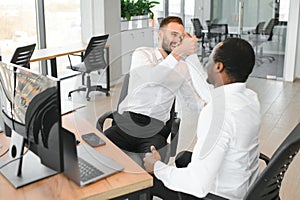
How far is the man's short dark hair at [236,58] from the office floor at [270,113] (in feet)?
2.96

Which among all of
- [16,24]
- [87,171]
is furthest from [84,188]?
[16,24]

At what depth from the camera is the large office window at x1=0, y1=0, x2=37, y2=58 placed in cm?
562

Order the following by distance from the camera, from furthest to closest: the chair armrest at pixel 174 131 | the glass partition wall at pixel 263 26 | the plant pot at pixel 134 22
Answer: the plant pot at pixel 134 22 < the glass partition wall at pixel 263 26 < the chair armrest at pixel 174 131

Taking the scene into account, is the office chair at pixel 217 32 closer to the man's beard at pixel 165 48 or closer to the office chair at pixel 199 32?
the office chair at pixel 199 32

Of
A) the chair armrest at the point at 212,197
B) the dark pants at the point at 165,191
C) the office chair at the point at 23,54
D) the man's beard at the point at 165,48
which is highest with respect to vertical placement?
the man's beard at the point at 165,48

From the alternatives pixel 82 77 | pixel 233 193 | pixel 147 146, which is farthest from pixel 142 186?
pixel 82 77

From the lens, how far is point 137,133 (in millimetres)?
2584

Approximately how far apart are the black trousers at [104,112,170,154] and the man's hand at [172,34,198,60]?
1.64ft

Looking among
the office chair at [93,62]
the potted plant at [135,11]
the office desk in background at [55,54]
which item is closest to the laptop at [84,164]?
the office desk in background at [55,54]

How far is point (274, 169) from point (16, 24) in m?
5.20

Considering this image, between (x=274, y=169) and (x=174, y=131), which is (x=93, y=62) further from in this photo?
(x=274, y=169)

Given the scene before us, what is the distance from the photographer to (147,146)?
2457mm

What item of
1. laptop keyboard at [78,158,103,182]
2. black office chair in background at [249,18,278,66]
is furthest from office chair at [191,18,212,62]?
laptop keyboard at [78,158,103,182]

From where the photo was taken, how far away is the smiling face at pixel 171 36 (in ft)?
7.81
